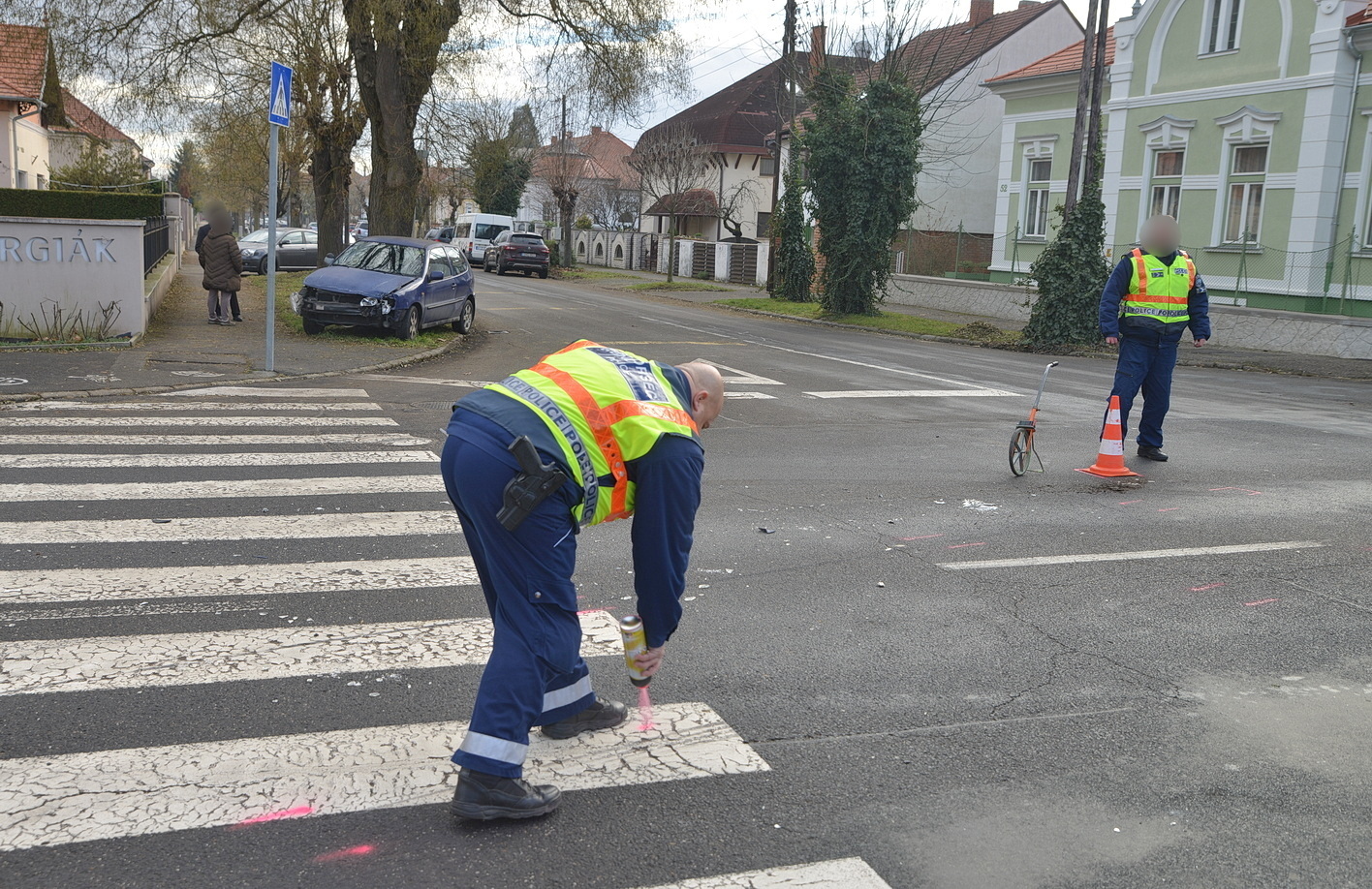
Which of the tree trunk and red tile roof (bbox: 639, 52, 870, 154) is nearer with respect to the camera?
the tree trunk

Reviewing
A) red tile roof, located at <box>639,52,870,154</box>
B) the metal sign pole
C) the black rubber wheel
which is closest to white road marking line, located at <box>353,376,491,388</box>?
the metal sign pole

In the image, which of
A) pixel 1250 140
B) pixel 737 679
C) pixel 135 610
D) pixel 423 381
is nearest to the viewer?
pixel 737 679

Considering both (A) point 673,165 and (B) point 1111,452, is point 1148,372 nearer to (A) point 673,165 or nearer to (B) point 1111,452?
(B) point 1111,452

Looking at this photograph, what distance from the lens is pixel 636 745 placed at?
410 cm

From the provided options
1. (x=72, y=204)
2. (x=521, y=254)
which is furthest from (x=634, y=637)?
(x=521, y=254)

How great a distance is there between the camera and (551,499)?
3.38 metres

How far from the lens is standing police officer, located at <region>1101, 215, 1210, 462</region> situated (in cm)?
989

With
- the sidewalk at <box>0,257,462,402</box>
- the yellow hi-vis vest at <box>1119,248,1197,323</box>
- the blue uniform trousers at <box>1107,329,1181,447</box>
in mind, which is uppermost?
the yellow hi-vis vest at <box>1119,248,1197,323</box>

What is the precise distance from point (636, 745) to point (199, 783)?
1437mm

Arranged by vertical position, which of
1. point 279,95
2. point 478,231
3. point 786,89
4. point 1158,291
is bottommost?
point 1158,291

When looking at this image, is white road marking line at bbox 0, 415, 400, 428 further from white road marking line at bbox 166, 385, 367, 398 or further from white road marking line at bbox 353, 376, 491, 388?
white road marking line at bbox 353, 376, 491, 388

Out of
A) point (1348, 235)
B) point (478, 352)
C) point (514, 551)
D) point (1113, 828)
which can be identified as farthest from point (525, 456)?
point (1348, 235)

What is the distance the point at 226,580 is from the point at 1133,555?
513 centimetres

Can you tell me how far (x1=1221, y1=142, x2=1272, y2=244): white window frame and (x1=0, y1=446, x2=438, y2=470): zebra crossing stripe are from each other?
20578 millimetres
